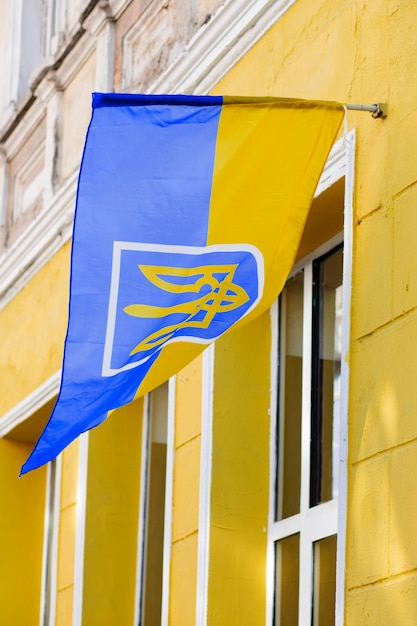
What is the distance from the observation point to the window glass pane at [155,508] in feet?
31.8

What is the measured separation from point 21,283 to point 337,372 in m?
4.21

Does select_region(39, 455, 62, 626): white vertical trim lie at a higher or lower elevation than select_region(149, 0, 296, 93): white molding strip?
lower

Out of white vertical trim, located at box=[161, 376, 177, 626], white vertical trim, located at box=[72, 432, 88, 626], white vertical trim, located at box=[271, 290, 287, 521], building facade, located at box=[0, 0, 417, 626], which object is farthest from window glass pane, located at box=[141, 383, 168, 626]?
white vertical trim, located at box=[271, 290, 287, 521]

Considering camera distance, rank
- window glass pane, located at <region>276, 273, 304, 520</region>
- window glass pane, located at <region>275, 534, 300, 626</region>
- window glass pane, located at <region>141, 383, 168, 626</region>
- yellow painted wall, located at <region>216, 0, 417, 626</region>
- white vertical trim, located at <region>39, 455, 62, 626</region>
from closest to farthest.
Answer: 1. yellow painted wall, located at <region>216, 0, 417, 626</region>
2. window glass pane, located at <region>275, 534, 300, 626</region>
3. window glass pane, located at <region>276, 273, 304, 520</region>
4. window glass pane, located at <region>141, 383, 168, 626</region>
5. white vertical trim, located at <region>39, 455, 62, 626</region>

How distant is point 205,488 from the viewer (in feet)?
27.3

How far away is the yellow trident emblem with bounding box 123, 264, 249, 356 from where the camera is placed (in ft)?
21.8

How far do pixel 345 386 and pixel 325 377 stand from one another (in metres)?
1.24

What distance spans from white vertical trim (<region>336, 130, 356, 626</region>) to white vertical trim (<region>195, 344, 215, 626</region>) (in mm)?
1445

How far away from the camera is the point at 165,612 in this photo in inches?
338

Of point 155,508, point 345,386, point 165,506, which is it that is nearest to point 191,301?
point 345,386

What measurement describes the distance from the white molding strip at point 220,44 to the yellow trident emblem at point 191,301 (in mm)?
2062

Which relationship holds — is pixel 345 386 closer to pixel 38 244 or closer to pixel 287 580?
pixel 287 580

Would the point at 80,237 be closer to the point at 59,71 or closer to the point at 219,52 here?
the point at 219,52

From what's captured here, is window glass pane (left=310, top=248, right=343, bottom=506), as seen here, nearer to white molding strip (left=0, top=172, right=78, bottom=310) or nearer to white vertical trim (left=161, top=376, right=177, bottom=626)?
white vertical trim (left=161, top=376, right=177, bottom=626)
